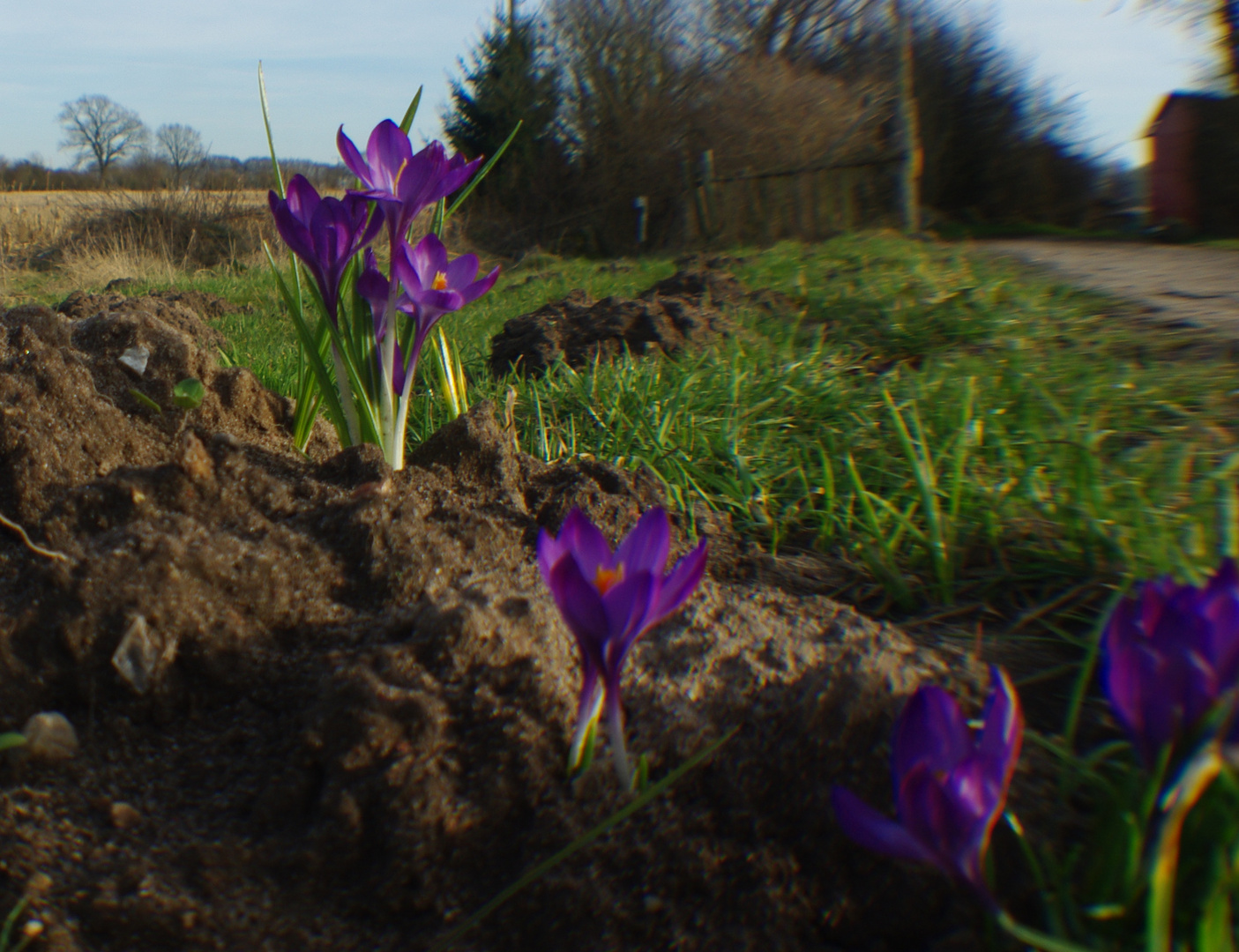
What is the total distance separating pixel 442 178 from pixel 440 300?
23 centimetres

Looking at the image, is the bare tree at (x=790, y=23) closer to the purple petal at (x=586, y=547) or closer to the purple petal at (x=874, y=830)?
the purple petal at (x=586, y=547)

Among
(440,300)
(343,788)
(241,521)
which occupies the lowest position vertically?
(343,788)

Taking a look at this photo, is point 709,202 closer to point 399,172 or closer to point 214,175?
point 214,175

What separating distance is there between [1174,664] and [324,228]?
146 centimetres

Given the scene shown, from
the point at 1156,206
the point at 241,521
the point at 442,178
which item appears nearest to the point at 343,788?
the point at 241,521

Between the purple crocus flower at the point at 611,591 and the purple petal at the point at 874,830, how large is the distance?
0.80 feet

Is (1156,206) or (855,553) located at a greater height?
(1156,206)

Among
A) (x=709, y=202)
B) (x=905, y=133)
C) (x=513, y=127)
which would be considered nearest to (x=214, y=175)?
(x=513, y=127)

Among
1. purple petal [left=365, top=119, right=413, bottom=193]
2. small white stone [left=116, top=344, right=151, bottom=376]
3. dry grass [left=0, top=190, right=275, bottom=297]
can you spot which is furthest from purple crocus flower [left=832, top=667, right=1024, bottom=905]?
dry grass [left=0, top=190, right=275, bottom=297]

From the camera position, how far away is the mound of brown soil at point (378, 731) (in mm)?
872

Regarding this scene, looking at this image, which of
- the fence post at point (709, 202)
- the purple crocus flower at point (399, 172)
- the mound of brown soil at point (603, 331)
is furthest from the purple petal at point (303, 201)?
the fence post at point (709, 202)

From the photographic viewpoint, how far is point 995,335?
3658mm

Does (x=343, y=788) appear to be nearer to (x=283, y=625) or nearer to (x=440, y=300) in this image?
(x=283, y=625)

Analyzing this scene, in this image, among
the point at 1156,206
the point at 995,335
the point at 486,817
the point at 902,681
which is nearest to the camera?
the point at 486,817
